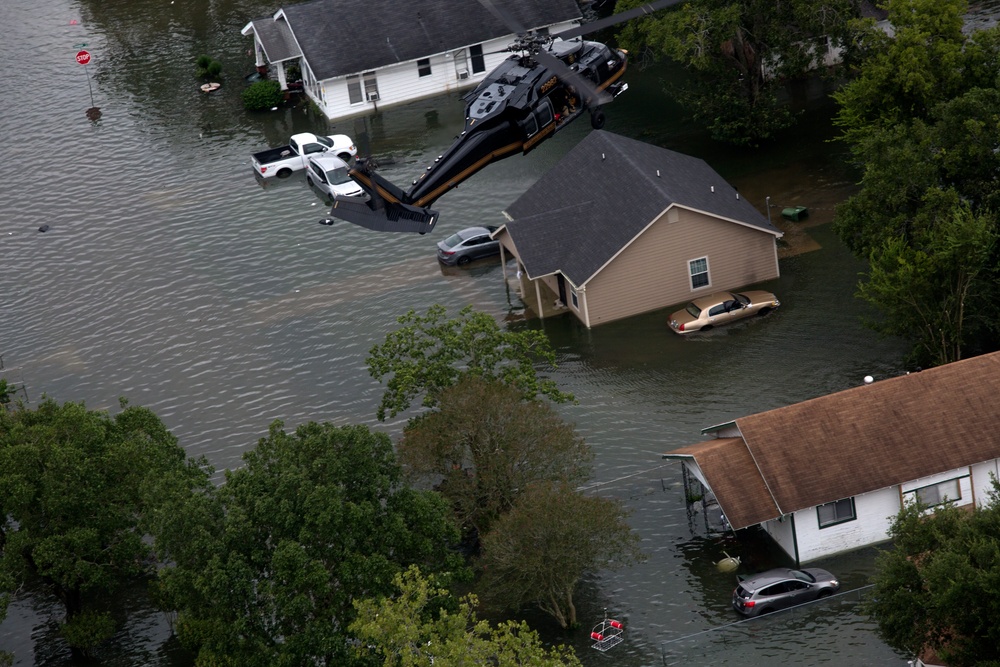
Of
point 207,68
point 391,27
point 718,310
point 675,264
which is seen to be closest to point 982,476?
point 718,310

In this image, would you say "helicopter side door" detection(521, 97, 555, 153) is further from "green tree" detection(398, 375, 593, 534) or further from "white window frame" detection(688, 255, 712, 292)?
"green tree" detection(398, 375, 593, 534)

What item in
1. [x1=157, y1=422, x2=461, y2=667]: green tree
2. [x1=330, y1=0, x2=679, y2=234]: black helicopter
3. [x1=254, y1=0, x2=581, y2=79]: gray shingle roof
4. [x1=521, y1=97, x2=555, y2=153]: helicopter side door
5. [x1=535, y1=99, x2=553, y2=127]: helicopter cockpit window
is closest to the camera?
[x1=157, y1=422, x2=461, y2=667]: green tree

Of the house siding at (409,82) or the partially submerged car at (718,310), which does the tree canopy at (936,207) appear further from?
the house siding at (409,82)

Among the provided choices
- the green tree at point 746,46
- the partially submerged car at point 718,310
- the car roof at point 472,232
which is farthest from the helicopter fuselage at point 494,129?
the partially submerged car at point 718,310

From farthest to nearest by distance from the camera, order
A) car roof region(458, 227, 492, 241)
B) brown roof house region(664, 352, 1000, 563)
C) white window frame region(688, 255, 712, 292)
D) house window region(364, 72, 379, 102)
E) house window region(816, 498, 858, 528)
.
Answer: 1. house window region(364, 72, 379, 102)
2. car roof region(458, 227, 492, 241)
3. white window frame region(688, 255, 712, 292)
4. house window region(816, 498, 858, 528)
5. brown roof house region(664, 352, 1000, 563)

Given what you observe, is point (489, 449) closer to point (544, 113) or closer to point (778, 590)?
point (778, 590)

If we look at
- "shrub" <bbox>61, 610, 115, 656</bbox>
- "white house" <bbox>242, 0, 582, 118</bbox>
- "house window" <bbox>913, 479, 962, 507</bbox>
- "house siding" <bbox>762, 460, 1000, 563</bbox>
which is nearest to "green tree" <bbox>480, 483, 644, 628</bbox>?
"house siding" <bbox>762, 460, 1000, 563</bbox>
